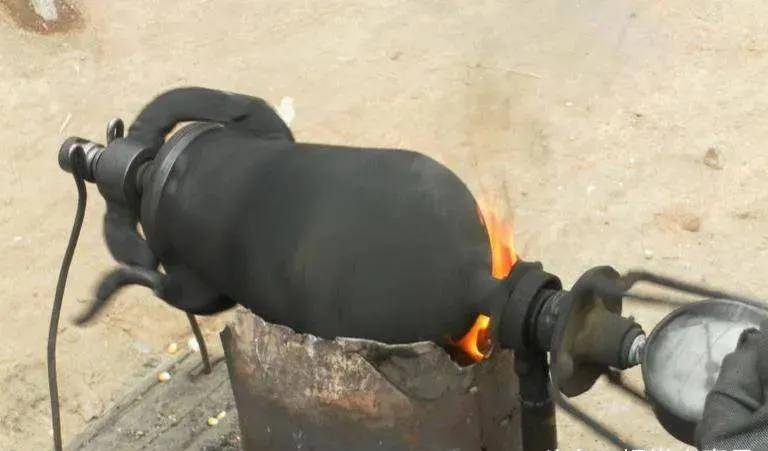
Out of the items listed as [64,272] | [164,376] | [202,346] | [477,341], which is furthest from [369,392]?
[164,376]

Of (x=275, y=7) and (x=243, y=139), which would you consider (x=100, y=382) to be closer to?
(x=243, y=139)

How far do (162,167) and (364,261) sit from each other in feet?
1.14

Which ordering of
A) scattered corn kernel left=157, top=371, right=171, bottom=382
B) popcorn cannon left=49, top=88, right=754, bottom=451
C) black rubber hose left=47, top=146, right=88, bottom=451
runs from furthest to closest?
scattered corn kernel left=157, top=371, right=171, bottom=382 < black rubber hose left=47, top=146, right=88, bottom=451 < popcorn cannon left=49, top=88, right=754, bottom=451

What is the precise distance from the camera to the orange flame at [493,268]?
1266mm

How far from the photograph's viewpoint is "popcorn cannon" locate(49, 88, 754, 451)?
1.13 metres

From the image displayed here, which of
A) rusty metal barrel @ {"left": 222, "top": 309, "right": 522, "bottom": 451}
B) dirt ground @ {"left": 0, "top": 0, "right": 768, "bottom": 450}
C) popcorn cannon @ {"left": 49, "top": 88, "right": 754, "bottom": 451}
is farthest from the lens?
dirt ground @ {"left": 0, "top": 0, "right": 768, "bottom": 450}

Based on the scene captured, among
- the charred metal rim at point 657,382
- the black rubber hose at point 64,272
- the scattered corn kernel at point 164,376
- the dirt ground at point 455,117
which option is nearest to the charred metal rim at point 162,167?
the black rubber hose at point 64,272

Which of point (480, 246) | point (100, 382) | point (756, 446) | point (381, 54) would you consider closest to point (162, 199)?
point (480, 246)

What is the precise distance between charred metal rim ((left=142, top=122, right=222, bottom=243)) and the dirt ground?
1287mm

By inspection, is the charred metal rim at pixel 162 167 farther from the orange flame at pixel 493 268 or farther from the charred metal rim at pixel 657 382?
the charred metal rim at pixel 657 382

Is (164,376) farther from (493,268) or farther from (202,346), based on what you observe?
(493,268)

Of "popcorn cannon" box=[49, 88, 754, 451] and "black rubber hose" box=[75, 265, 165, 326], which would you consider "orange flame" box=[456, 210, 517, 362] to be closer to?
"popcorn cannon" box=[49, 88, 754, 451]

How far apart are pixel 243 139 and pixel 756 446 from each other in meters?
0.79

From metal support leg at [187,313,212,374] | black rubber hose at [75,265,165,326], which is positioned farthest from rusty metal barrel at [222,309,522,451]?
metal support leg at [187,313,212,374]
